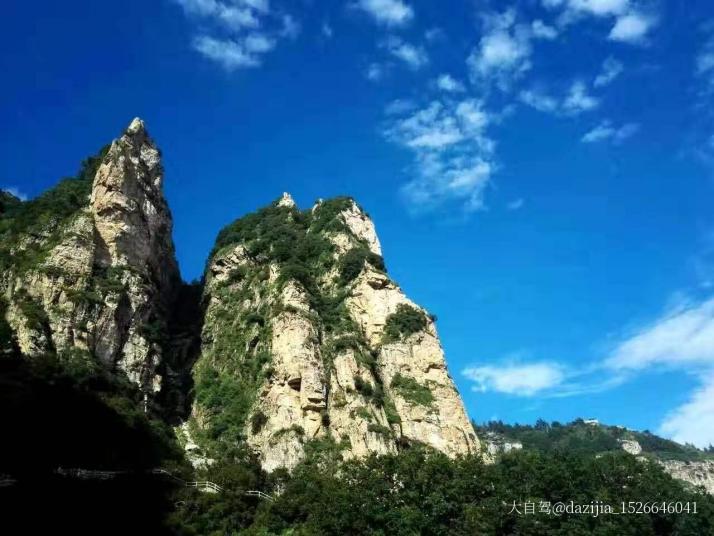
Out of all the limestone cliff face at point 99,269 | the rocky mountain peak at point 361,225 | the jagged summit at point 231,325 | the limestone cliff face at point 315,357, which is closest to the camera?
the limestone cliff face at point 99,269

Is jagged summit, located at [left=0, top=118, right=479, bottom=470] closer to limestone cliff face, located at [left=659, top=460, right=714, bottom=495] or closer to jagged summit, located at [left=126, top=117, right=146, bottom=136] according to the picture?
jagged summit, located at [left=126, top=117, right=146, bottom=136]

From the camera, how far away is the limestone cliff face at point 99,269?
54.6 m

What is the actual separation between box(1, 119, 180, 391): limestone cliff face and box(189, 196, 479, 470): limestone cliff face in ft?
25.3

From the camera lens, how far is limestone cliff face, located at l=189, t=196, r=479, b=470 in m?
57.2

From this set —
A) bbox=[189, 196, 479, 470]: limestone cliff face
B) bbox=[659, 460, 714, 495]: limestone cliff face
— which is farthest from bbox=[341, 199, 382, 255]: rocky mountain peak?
bbox=[659, 460, 714, 495]: limestone cliff face

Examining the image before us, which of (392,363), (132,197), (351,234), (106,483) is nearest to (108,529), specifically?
(106,483)

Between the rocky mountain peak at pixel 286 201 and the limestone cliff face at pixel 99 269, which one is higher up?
the rocky mountain peak at pixel 286 201

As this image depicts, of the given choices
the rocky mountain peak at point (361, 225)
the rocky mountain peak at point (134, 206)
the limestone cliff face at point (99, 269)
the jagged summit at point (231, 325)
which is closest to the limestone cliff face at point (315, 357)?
the jagged summit at point (231, 325)

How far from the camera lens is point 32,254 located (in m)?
60.9

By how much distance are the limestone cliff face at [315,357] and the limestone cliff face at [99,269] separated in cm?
772

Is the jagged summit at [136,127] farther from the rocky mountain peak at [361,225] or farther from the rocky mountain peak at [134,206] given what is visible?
the rocky mountain peak at [361,225]

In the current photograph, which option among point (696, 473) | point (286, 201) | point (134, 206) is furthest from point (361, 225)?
point (696, 473)

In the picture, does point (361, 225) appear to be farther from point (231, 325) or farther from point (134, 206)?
point (134, 206)

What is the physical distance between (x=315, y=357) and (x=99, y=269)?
22832 mm
